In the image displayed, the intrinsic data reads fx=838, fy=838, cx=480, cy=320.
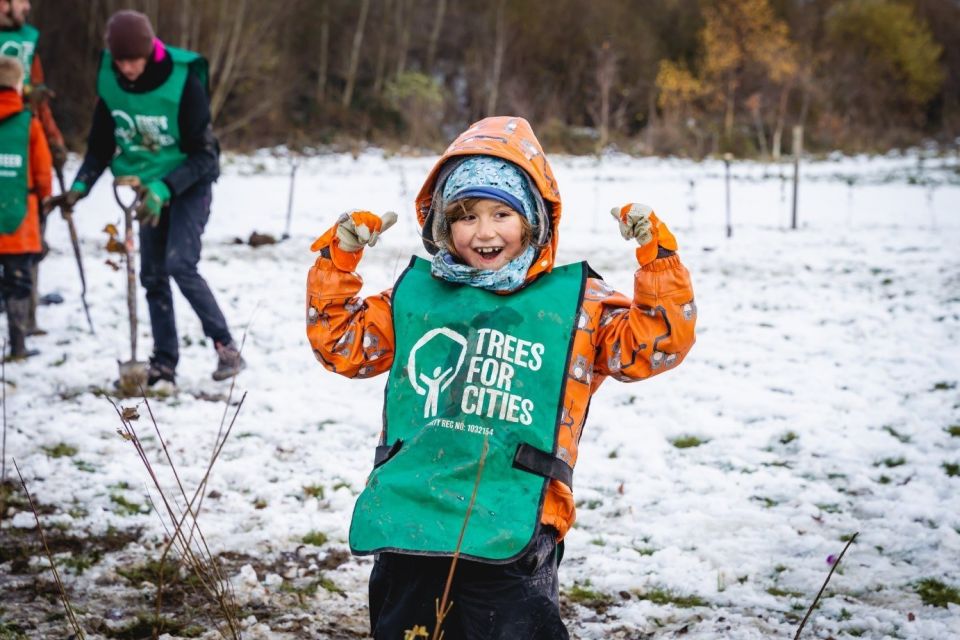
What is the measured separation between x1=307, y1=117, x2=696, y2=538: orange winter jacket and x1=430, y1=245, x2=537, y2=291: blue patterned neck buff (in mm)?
37

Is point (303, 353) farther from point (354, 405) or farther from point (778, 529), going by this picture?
point (778, 529)

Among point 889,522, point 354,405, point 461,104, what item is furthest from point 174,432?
point 461,104

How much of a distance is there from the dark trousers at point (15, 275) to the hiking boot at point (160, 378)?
1.26 meters

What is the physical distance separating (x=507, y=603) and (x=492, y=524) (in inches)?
7.8

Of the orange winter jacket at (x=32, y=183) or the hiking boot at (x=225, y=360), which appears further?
the orange winter jacket at (x=32, y=183)

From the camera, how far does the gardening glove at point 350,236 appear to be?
2.08m

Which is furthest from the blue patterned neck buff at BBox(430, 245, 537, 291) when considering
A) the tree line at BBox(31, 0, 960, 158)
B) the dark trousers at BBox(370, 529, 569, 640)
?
the tree line at BBox(31, 0, 960, 158)

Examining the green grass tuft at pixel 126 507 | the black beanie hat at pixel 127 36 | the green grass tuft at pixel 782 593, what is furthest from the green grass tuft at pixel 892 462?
the black beanie hat at pixel 127 36

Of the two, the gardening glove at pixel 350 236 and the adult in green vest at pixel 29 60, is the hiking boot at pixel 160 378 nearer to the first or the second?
the adult in green vest at pixel 29 60

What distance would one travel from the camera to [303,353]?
19.6 ft

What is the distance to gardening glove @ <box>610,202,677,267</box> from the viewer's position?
77.4 inches

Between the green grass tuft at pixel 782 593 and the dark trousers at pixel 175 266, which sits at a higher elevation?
the dark trousers at pixel 175 266

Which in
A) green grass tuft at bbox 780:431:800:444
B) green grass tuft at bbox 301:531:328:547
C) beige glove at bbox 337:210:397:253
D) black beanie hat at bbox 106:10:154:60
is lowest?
green grass tuft at bbox 301:531:328:547

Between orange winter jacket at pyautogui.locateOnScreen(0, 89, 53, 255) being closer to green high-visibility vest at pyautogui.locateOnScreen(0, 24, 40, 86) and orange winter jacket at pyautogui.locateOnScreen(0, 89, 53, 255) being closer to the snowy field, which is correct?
green high-visibility vest at pyautogui.locateOnScreen(0, 24, 40, 86)
